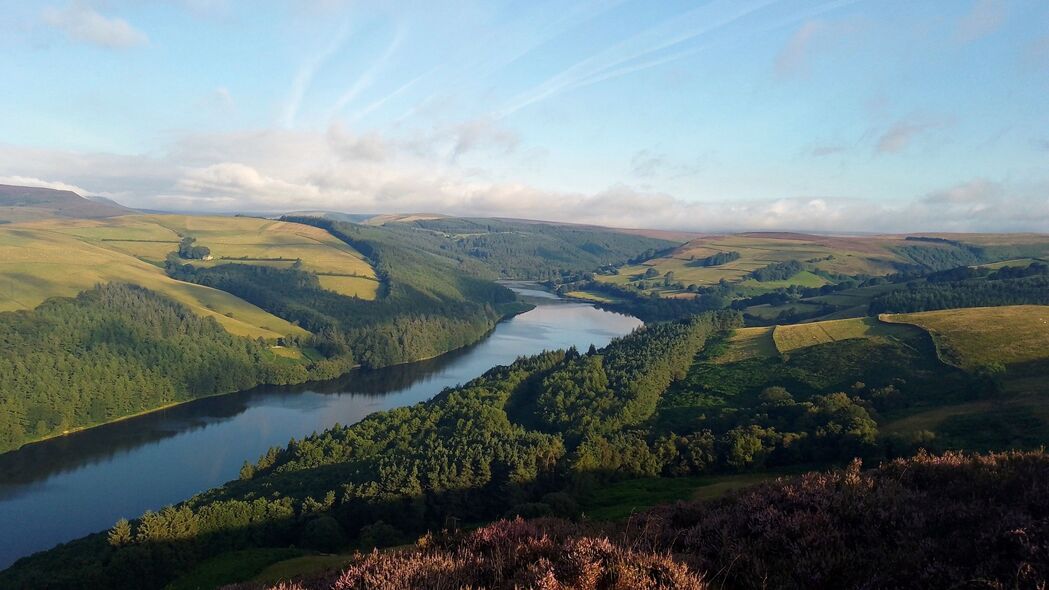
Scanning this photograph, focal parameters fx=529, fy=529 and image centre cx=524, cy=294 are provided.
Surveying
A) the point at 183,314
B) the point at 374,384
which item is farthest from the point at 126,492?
the point at 183,314

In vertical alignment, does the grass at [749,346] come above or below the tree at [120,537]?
above

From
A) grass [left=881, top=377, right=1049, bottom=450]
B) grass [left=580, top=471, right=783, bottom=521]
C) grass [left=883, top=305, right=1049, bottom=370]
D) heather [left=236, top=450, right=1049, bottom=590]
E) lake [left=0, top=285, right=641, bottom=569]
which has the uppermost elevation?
heather [left=236, top=450, right=1049, bottom=590]

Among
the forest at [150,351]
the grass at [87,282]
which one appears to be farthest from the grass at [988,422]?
the grass at [87,282]

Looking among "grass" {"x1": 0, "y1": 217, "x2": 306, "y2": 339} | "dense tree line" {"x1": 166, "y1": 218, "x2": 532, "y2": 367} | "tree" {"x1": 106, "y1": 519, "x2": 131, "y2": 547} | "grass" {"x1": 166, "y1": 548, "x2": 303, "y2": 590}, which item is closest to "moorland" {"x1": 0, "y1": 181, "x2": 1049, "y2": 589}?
"tree" {"x1": 106, "y1": 519, "x2": 131, "y2": 547}

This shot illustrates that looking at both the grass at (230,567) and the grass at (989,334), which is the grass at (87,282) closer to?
the grass at (230,567)

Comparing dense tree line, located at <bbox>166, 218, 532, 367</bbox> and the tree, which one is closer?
the tree

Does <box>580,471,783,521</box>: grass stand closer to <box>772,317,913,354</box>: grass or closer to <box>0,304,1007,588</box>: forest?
<box>0,304,1007,588</box>: forest

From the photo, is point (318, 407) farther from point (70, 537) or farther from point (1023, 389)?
point (1023, 389)
